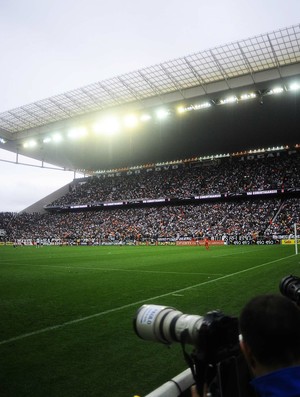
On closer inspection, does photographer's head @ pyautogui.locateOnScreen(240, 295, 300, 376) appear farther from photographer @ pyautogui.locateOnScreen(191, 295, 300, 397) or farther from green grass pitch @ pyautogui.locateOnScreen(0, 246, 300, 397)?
green grass pitch @ pyautogui.locateOnScreen(0, 246, 300, 397)

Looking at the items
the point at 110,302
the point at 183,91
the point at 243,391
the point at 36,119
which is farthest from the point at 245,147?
the point at 243,391

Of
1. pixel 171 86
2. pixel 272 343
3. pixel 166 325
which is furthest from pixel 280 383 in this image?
pixel 171 86

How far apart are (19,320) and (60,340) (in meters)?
1.87

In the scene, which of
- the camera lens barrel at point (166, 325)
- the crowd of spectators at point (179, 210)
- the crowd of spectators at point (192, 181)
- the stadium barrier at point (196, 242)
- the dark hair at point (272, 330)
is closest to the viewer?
the dark hair at point (272, 330)

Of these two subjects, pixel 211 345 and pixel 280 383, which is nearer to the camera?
pixel 280 383

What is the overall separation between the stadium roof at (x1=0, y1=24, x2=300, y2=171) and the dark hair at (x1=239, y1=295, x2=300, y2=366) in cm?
2723

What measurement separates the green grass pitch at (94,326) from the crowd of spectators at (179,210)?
2818cm

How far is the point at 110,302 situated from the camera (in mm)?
8938

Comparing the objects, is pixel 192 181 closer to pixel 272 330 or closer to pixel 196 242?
pixel 196 242

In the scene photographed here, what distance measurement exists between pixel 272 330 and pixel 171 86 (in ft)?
108

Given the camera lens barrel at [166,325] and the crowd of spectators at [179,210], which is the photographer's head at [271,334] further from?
the crowd of spectators at [179,210]

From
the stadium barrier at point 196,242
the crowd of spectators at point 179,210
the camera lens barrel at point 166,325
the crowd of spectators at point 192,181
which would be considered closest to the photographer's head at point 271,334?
the camera lens barrel at point 166,325

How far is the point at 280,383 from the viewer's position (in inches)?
57.8

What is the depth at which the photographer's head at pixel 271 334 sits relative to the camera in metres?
1.57
